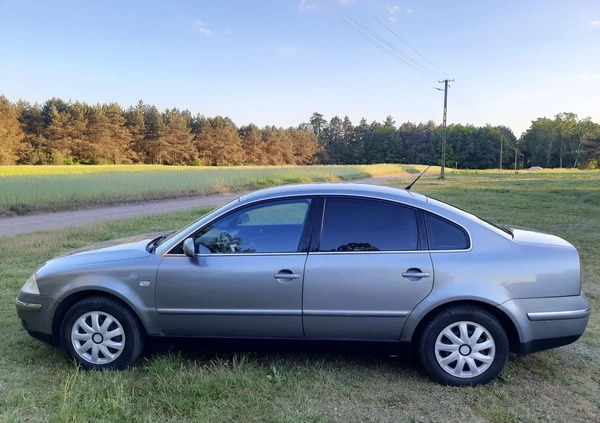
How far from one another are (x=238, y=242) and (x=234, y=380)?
103cm

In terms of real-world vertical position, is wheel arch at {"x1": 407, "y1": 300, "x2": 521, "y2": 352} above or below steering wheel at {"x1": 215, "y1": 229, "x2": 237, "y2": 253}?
below

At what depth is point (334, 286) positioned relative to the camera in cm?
318

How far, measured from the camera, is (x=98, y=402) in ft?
9.55

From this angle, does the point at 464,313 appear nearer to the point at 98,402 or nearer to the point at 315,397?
the point at 315,397

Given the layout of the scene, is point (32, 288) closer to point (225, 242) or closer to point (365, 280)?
point (225, 242)

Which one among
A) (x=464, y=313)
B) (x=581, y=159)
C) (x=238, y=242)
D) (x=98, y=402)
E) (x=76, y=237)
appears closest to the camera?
(x=98, y=402)

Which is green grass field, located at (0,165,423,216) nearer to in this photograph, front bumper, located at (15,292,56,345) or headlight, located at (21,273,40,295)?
headlight, located at (21,273,40,295)

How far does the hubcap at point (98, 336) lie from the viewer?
11.2ft

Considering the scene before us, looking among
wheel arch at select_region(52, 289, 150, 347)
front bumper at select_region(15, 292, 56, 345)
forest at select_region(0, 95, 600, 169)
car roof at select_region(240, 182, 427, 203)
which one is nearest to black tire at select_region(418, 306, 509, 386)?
car roof at select_region(240, 182, 427, 203)

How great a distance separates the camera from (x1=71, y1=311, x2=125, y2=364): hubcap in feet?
11.2

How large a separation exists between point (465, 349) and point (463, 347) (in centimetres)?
2

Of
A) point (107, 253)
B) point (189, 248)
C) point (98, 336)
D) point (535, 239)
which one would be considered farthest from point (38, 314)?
point (535, 239)

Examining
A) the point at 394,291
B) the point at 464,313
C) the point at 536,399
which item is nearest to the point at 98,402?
the point at 394,291

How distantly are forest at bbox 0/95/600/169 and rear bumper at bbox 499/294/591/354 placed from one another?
29.6 feet
